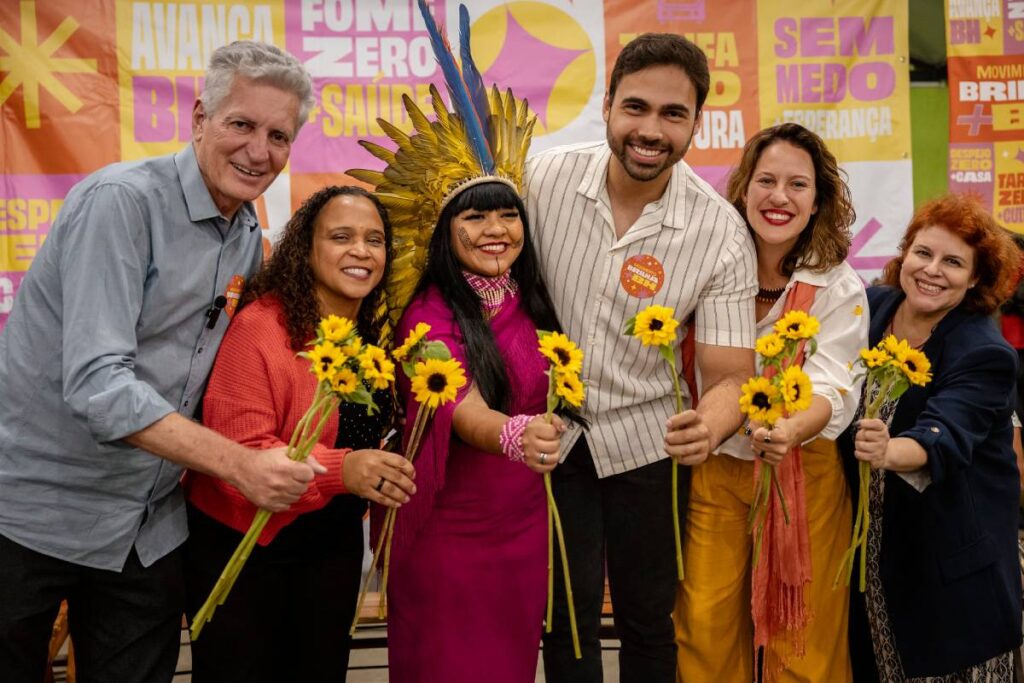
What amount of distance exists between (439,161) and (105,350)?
109 cm

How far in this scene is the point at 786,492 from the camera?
277 cm

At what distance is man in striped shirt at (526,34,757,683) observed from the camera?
2.56 m

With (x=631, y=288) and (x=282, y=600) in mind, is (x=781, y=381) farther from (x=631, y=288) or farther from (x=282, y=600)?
(x=282, y=600)

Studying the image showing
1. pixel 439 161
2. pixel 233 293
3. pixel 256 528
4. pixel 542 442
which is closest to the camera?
pixel 256 528

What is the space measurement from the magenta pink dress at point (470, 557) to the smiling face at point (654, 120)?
57cm

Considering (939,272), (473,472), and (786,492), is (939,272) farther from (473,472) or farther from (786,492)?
(473,472)

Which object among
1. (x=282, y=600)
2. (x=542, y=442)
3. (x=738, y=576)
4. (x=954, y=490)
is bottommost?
(x=738, y=576)

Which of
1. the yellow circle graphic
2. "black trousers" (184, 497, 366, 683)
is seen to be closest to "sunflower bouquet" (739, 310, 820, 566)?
"black trousers" (184, 497, 366, 683)

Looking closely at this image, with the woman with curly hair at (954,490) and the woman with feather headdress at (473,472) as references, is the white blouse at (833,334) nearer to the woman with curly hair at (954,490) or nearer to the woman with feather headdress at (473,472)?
the woman with curly hair at (954,490)

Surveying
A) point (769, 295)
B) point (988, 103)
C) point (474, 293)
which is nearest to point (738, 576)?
point (769, 295)

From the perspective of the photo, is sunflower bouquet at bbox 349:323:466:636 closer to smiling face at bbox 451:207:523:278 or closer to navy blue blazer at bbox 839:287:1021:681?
smiling face at bbox 451:207:523:278

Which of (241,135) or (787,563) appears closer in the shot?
(241,135)

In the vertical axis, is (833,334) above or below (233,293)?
below

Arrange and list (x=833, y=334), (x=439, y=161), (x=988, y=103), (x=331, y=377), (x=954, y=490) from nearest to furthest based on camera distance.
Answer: (x=331, y=377), (x=439, y=161), (x=833, y=334), (x=954, y=490), (x=988, y=103)
